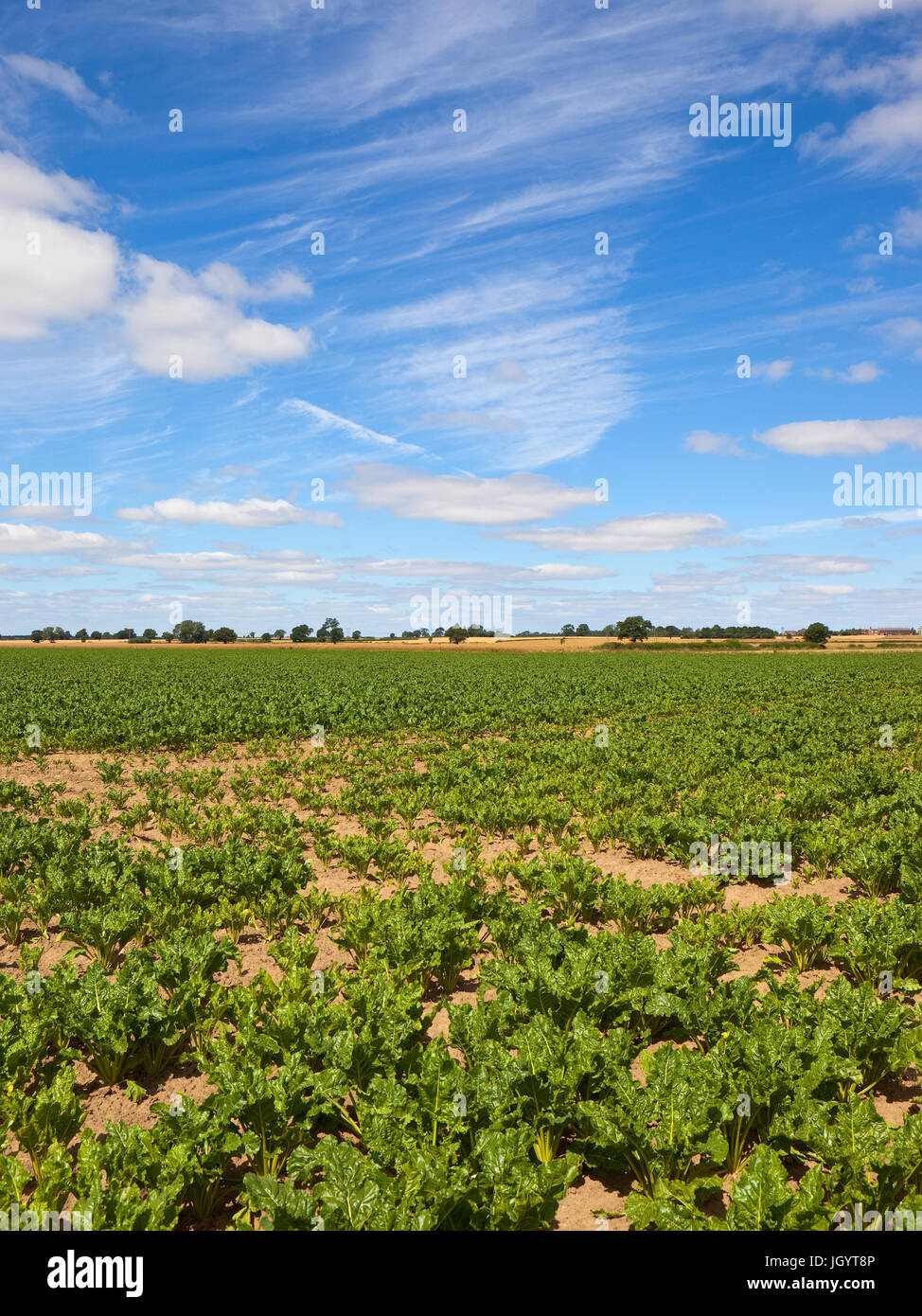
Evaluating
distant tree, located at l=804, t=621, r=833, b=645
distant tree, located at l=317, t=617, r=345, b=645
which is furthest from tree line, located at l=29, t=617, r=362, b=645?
distant tree, located at l=804, t=621, r=833, b=645

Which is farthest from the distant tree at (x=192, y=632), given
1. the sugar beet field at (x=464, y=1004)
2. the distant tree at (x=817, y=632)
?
the sugar beet field at (x=464, y=1004)

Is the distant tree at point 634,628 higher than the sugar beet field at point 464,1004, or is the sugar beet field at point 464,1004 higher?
the distant tree at point 634,628

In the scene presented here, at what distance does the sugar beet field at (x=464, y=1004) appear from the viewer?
390 centimetres

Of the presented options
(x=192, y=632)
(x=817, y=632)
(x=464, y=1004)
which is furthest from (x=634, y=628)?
(x=464, y=1004)

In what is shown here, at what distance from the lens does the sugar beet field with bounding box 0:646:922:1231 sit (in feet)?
12.8

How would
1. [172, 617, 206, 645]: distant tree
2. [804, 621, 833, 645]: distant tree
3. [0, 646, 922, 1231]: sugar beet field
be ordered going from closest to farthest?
[0, 646, 922, 1231]: sugar beet field → [804, 621, 833, 645]: distant tree → [172, 617, 206, 645]: distant tree

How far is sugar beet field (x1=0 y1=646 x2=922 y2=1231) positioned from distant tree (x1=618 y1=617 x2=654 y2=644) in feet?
404

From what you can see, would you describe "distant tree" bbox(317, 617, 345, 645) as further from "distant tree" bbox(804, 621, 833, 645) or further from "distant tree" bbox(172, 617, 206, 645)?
"distant tree" bbox(804, 621, 833, 645)

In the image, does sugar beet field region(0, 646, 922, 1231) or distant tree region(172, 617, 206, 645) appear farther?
distant tree region(172, 617, 206, 645)

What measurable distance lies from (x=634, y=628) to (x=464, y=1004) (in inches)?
5271

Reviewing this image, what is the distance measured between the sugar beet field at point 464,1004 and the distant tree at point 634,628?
123 m

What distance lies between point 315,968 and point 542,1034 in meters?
3.16

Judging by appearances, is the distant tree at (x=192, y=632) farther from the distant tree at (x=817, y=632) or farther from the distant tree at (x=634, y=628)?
the distant tree at (x=817, y=632)
